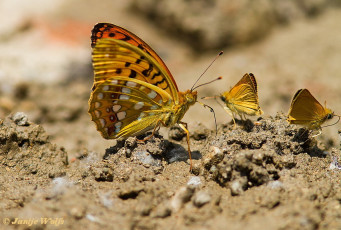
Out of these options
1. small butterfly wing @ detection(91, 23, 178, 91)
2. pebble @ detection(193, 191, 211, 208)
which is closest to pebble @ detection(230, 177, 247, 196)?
pebble @ detection(193, 191, 211, 208)

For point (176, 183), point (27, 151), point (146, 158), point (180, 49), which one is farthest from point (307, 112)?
point (180, 49)

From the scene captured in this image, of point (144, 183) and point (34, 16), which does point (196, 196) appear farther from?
point (34, 16)

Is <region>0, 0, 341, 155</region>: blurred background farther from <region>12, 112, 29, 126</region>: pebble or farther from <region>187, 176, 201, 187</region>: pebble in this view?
<region>187, 176, 201, 187</region>: pebble

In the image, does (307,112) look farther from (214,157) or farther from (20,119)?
(20,119)

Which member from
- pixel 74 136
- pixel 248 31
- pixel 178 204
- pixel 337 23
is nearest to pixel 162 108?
pixel 178 204

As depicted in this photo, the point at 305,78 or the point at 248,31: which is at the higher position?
the point at 248,31
